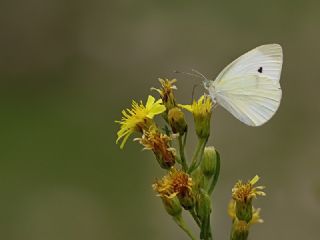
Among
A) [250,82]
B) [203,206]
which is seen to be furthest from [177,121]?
[250,82]

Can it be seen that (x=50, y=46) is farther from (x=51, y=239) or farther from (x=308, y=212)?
(x=308, y=212)

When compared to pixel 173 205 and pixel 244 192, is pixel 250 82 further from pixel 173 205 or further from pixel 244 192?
pixel 173 205

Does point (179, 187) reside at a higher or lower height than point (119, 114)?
higher

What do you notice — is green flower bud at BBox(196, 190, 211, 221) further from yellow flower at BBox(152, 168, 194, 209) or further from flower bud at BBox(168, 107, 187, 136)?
flower bud at BBox(168, 107, 187, 136)

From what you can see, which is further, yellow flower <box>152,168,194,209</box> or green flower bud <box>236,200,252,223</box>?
green flower bud <box>236,200,252,223</box>

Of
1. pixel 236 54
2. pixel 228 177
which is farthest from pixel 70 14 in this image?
pixel 228 177

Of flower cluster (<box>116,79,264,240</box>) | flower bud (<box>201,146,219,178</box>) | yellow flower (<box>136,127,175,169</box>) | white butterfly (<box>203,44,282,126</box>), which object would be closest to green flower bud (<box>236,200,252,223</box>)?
flower cluster (<box>116,79,264,240</box>)
